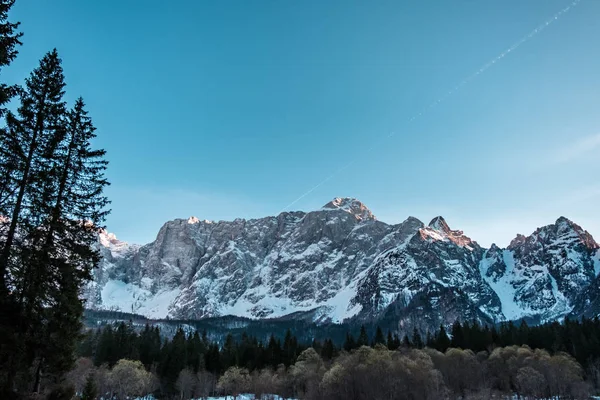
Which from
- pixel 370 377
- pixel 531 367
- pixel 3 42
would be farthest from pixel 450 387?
pixel 3 42

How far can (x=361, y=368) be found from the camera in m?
80.8

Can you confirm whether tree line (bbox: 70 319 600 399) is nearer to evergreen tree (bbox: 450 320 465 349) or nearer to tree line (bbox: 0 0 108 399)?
evergreen tree (bbox: 450 320 465 349)

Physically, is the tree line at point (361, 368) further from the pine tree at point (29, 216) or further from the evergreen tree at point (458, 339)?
the pine tree at point (29, 216)

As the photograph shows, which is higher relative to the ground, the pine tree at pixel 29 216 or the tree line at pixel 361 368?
the pine tree at pixel 29 216

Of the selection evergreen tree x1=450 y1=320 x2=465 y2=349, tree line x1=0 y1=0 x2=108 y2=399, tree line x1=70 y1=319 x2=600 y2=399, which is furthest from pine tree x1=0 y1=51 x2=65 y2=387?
evergreen tree x1=450 y1=320 x2=465 y2=349

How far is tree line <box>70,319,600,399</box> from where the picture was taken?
80.8m

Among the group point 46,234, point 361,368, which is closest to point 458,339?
point 361,368

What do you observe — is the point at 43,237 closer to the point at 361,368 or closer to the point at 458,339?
the point at 361,368

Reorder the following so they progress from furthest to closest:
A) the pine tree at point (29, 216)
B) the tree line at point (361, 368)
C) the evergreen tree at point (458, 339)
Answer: the evergreen tree at point (458, 339)
the tree line at point (361, 368)
the pine tree at point (29, 216)

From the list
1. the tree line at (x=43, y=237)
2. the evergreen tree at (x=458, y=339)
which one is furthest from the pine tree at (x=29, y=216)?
the evergreen tree at (x=458, y=339)

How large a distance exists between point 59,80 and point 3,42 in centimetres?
992

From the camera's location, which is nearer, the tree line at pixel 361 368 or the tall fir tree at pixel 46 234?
the tall fir tree at pixel 46 234

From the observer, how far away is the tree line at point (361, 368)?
80812 mm

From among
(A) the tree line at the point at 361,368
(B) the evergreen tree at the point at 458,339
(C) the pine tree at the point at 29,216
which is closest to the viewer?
(C) the pine tree at the point at 29,216
